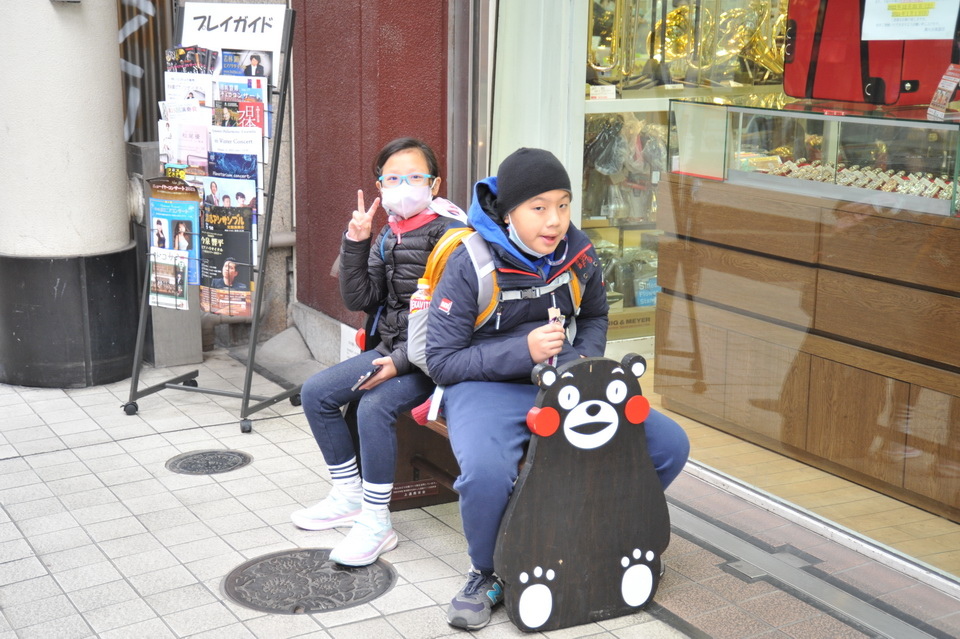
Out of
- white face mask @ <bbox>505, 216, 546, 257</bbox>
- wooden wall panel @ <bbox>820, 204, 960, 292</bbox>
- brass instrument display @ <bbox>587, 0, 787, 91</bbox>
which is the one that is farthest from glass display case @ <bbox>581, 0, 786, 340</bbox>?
white face mask @ <bbox>505, 216, 546, 257</bbox>

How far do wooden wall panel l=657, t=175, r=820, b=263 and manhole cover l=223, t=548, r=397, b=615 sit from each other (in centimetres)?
213

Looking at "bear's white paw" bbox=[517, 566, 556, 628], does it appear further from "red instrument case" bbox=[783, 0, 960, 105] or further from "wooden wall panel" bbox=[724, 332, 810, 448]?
"red instrument case" bbox=[783, 0, 960, 105]

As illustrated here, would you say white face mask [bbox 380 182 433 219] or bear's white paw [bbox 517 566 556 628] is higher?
white face mask [bbox 380 182 433 219]

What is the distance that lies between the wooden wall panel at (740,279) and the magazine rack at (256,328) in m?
2.03

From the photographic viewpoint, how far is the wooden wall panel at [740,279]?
4602 millimetres

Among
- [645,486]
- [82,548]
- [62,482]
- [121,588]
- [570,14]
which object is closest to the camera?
[645,486]

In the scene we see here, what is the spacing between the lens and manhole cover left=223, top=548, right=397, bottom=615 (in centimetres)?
379

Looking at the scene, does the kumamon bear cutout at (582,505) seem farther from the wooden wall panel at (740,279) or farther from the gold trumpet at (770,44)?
the gold trumpet at (770,44)

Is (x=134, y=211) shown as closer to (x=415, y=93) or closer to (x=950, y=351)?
(x=415, y=93)


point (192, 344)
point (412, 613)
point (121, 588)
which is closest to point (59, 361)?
point (192, 344)

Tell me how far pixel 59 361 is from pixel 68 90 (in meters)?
1.54

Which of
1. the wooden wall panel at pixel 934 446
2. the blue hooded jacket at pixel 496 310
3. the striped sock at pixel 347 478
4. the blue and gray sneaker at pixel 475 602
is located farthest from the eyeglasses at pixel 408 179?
the wooden wall panel at pixel 934 446

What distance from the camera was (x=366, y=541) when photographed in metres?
4.09

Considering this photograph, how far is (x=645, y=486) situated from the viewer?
363 centimetres
